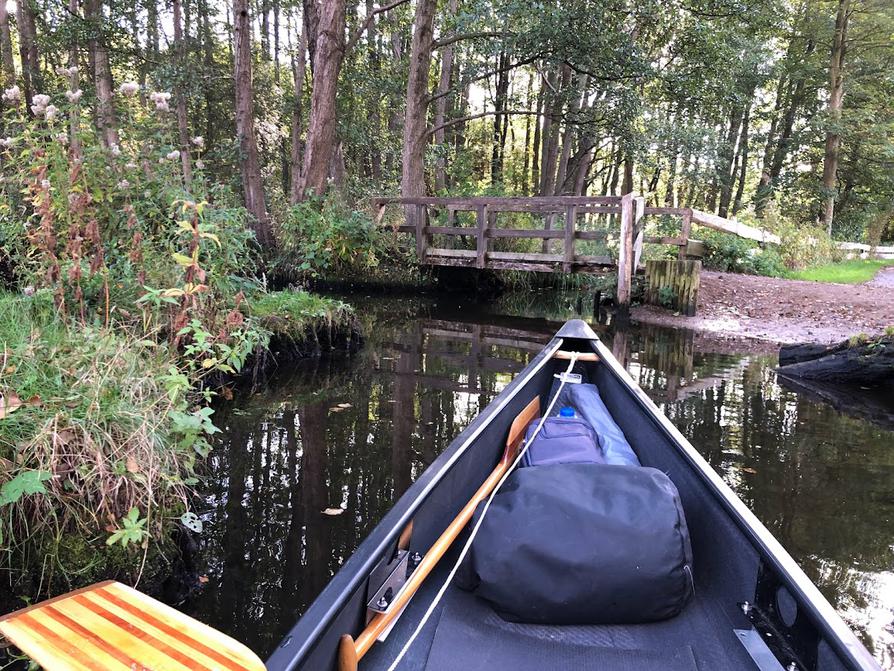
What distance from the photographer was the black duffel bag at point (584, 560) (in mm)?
1566

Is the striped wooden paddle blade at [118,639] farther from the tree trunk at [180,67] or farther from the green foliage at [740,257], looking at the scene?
the green foliage at [740,257]

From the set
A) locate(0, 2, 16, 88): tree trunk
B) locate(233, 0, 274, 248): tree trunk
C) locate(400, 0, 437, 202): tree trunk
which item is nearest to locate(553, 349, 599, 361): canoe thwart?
locate(233, 0, 274, 248): tree trunk

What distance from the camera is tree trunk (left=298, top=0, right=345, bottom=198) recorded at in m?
9.20

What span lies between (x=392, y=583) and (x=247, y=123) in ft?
34.5

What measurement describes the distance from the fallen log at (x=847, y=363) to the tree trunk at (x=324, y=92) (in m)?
7.51

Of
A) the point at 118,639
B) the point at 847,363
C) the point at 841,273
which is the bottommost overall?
the point at 847,363

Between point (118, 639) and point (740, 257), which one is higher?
point (740, 257)

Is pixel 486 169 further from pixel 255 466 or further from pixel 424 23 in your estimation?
pixel 255 466

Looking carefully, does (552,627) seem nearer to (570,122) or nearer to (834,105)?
(570,122)

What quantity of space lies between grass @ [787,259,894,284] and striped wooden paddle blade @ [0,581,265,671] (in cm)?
1321

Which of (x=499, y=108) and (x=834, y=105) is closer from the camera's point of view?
(x=834, y=105)

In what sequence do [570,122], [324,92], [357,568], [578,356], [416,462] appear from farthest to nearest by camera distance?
[570,122], [324,92], [578,356], [416,462], [357,568]

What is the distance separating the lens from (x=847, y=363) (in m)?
5.55

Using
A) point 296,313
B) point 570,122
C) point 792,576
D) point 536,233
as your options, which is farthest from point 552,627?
point 570,122
